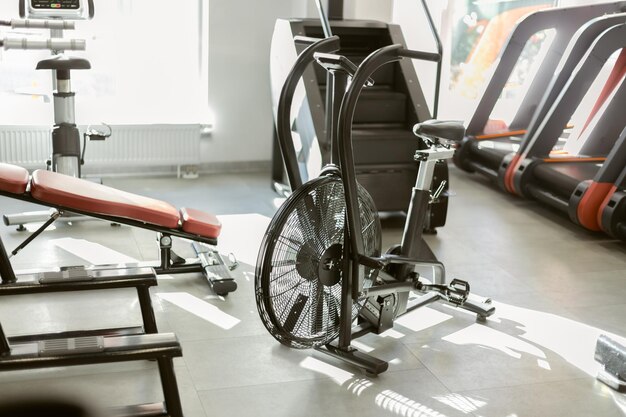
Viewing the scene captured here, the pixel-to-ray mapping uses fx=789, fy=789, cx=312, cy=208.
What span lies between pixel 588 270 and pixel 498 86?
104 inches

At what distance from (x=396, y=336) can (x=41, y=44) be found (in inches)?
104

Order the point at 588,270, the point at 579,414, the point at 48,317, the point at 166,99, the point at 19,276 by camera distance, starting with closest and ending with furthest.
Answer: the point at 579,414, the point at 19,276, the point at 48,317, the point at 588,270, the point at 166,99

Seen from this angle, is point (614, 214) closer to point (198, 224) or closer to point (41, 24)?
point (198, 224)

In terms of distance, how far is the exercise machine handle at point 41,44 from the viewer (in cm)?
440

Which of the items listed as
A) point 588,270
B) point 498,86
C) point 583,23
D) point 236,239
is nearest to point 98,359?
point 236,239

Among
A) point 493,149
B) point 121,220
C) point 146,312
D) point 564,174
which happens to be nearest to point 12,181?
point 121,220

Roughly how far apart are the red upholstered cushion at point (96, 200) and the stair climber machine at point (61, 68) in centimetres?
125

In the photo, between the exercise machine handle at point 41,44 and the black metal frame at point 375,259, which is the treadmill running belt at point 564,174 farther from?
the exercise machine handle at point 41,44

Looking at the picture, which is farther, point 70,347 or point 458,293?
point 458,293

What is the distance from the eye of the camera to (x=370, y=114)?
5.50m

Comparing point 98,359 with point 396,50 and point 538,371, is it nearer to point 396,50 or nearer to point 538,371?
point 396,50

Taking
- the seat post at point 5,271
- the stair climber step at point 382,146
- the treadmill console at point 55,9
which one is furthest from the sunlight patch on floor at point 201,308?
the treadmill console at point 55,9

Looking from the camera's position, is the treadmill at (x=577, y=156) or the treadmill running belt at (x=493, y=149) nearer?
the treadmill at (x=577, y=156)

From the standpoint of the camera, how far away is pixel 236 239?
16.0 ft
